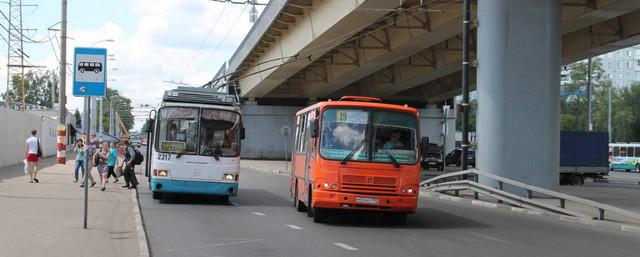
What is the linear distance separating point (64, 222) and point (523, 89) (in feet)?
46.2

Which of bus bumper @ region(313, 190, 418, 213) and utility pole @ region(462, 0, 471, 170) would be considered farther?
utility pole @ region(462, 0, 471, 170)

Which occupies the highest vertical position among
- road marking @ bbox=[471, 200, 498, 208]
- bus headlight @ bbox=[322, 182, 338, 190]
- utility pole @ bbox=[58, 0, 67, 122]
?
utility pole @ bbox=[58, 0, 67, 122]

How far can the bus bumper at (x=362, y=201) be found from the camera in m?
15.1

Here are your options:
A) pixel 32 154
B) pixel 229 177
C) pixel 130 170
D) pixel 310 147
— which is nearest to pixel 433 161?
pixel 130 170

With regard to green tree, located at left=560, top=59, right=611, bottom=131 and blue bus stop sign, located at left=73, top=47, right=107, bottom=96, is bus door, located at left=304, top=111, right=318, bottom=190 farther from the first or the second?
green tree, located at left=560, top=59, right=611, bottom=131

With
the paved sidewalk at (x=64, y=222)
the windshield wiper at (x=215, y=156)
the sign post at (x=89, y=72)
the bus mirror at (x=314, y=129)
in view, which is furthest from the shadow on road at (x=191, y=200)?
the sign post at (x=89, y=72)

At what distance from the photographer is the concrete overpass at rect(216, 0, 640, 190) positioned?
886 inches

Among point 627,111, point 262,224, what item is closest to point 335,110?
point 262,224

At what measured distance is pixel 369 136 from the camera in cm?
1545

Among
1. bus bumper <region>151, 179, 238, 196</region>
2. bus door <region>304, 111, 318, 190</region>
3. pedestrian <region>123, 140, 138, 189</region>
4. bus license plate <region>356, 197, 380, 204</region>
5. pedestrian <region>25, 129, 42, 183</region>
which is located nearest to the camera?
bus license plate <region>356, 197, 380, 204</region>

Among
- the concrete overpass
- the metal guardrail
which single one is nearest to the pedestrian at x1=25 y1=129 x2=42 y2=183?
the concrete overpass

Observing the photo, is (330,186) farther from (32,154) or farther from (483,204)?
(32,154)

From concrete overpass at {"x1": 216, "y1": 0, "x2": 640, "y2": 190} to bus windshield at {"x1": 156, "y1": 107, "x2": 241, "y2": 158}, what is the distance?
23.3 feet

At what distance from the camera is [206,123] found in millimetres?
19609
